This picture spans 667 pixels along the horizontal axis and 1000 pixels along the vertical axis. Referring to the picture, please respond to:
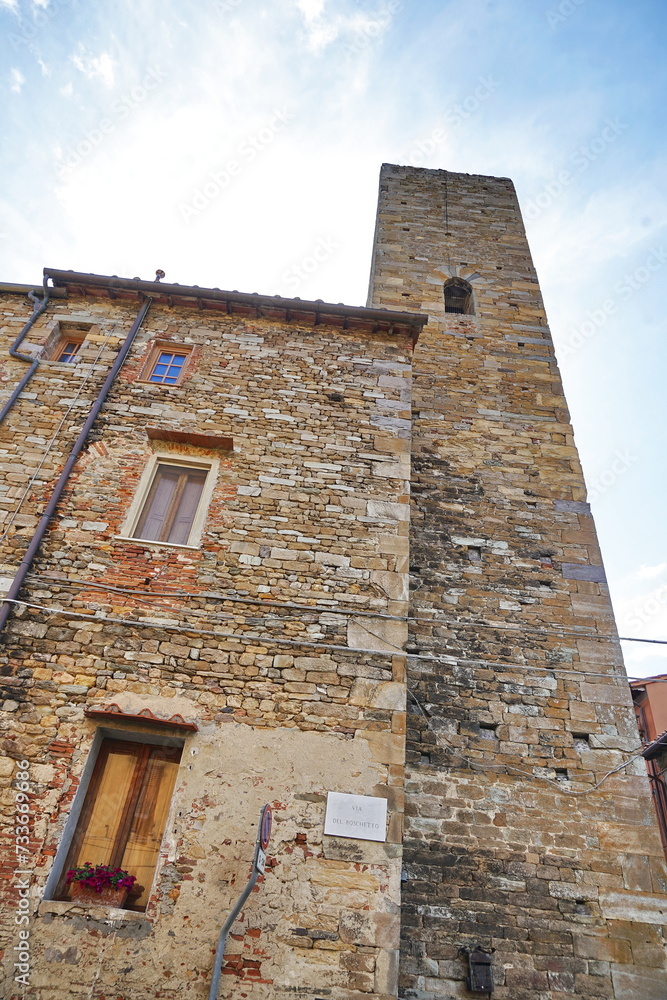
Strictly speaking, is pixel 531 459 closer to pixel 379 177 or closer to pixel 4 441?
pixel 4 441

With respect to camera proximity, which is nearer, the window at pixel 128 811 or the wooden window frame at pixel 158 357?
the window at pixel 128 811

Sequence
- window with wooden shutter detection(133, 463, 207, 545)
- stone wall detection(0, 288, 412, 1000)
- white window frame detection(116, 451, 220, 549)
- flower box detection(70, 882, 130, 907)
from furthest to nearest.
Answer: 1. window with wooden shutter detection(133, 463, 207, 545)
2. white window frame detection(116, 451, 220, 549)
3. flower box detection(70, 882, 130, 907)
4. stone wall detection(0, 288, 412, 1000)

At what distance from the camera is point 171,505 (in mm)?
6426

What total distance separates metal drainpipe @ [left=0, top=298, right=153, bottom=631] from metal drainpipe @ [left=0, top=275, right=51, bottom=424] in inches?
36.7

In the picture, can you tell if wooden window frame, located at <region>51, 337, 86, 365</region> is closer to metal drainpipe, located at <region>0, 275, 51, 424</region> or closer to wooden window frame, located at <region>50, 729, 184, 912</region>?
metal drainpipe, located at <region>0, 275, 51, 424</region>

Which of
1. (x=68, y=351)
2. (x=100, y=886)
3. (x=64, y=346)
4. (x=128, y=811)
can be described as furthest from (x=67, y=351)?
(x=100, y=886)

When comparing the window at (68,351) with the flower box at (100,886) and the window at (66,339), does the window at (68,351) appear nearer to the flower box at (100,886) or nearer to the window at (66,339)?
the window at (66,339)

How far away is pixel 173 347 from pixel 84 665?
4.22m

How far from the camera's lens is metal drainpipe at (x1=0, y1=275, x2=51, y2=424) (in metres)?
6.95

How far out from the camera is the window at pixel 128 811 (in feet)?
15.4

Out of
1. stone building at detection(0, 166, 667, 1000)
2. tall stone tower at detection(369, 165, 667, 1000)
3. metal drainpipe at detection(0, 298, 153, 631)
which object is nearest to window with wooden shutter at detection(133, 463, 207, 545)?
stone building at detection(0, 166, 667, 1000)

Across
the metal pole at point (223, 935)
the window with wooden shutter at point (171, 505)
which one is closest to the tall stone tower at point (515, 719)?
the metal pole at point (223, 935)

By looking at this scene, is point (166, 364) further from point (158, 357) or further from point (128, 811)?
point (128, 811)

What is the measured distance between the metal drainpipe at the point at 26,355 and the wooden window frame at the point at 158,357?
4.25ft
